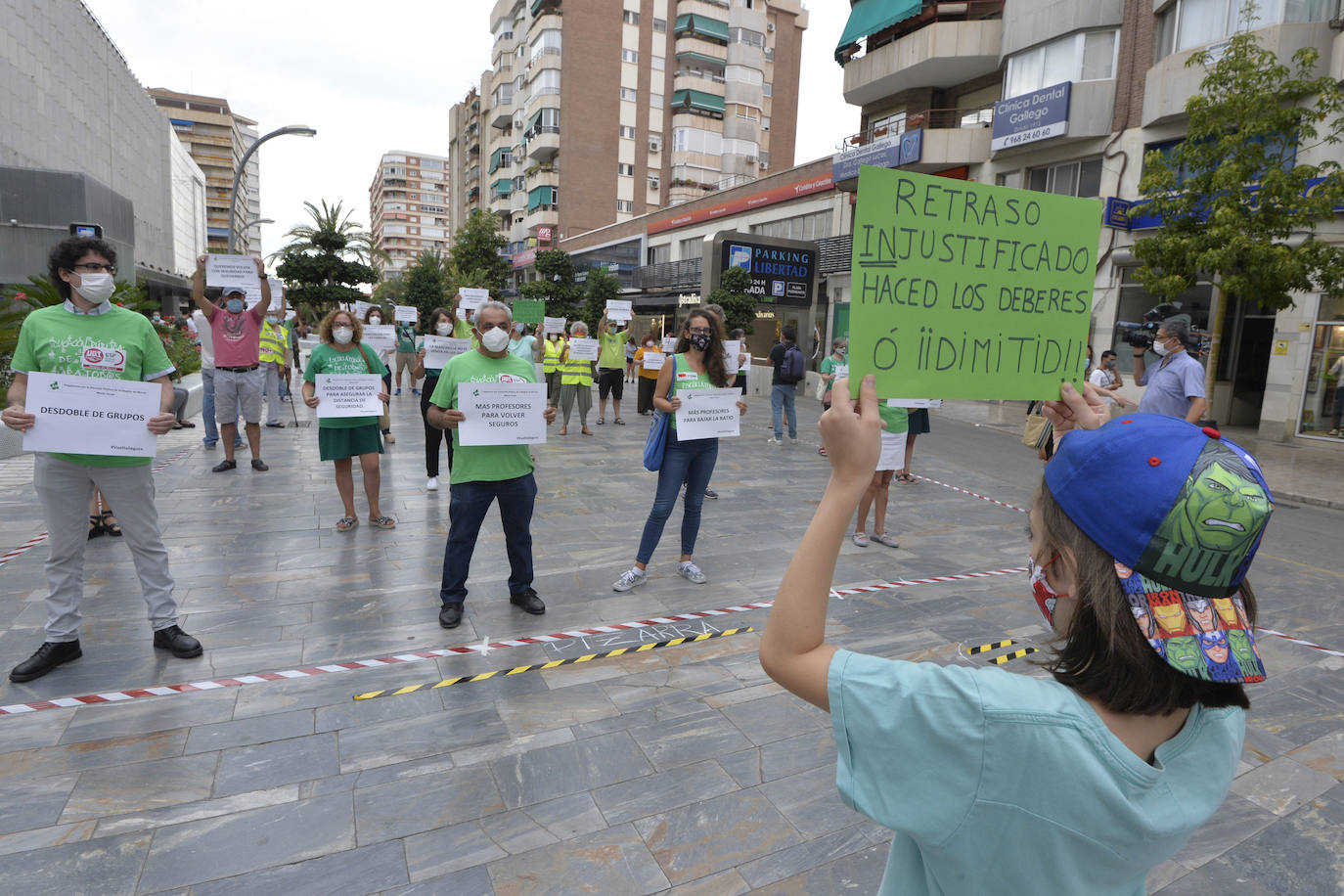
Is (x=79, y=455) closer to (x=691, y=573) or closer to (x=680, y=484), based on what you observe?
(x=680, y=484)

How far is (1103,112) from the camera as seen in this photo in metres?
19.8

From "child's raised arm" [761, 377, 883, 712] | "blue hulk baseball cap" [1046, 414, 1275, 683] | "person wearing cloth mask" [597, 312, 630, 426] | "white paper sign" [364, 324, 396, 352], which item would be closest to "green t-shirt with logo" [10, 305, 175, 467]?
"child's raised arm" [761, 377, 883, 712]

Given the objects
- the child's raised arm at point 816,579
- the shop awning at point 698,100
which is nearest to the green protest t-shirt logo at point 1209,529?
the child's raised arm at point 816,579

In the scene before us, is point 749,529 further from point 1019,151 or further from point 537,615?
point 1019,151

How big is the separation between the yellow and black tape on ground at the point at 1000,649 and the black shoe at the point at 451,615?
3.23 m

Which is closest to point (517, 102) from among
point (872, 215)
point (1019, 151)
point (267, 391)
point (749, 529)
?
point (1019, 151)

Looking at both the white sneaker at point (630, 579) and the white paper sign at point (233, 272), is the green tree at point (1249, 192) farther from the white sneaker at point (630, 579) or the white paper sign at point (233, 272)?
the white paper sign at point (233, 272)

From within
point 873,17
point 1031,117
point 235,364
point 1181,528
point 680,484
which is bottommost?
point 680,484

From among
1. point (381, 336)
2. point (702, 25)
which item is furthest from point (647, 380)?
point (702, 25)

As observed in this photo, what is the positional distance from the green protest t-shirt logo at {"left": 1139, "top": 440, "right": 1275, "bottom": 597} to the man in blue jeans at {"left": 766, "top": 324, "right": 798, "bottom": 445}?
38.9ft

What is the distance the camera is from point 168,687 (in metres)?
3.95

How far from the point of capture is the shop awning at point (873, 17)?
80.5ft

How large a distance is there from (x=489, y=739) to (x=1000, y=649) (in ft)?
10.4

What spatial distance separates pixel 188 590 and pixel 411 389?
15.4 metres
